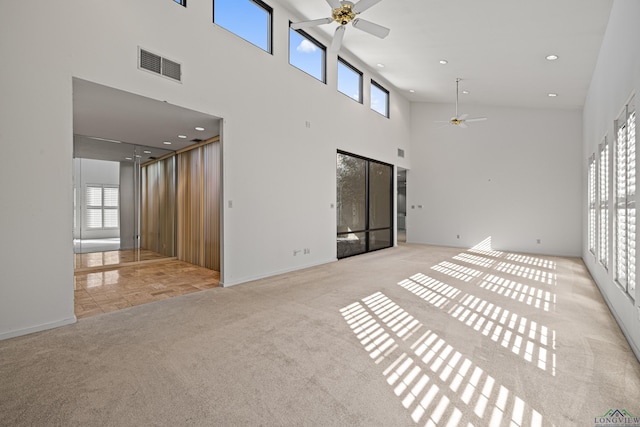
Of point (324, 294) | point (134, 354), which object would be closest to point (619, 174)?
point (324, 294)

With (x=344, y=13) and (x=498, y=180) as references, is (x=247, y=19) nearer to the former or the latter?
(x=344, y=13)

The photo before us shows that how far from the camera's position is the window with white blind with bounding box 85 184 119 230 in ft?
19.8

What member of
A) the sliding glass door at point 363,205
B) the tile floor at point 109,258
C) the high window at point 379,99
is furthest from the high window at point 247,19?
the tile floor at point 109,258

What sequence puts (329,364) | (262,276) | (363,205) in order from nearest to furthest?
(329,364), (262,276), (363,205)

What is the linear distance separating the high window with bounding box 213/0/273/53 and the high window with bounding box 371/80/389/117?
370cm

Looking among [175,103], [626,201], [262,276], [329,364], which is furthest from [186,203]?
[626,201]

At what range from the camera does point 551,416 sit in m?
1.73

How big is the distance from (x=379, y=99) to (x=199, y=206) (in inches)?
218

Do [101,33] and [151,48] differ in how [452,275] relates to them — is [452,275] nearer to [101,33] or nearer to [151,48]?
[151,48]

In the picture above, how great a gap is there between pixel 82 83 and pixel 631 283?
5.76m

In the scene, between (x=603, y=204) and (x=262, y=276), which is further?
(x=262, y=276)

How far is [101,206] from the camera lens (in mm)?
6262

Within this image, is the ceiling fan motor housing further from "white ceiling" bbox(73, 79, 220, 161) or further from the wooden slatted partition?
the wooden slatted partition

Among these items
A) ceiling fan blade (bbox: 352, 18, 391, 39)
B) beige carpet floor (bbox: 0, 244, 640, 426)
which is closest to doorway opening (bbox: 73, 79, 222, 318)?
beige carpet floor (bbox: 0, 244, 640, 426)
